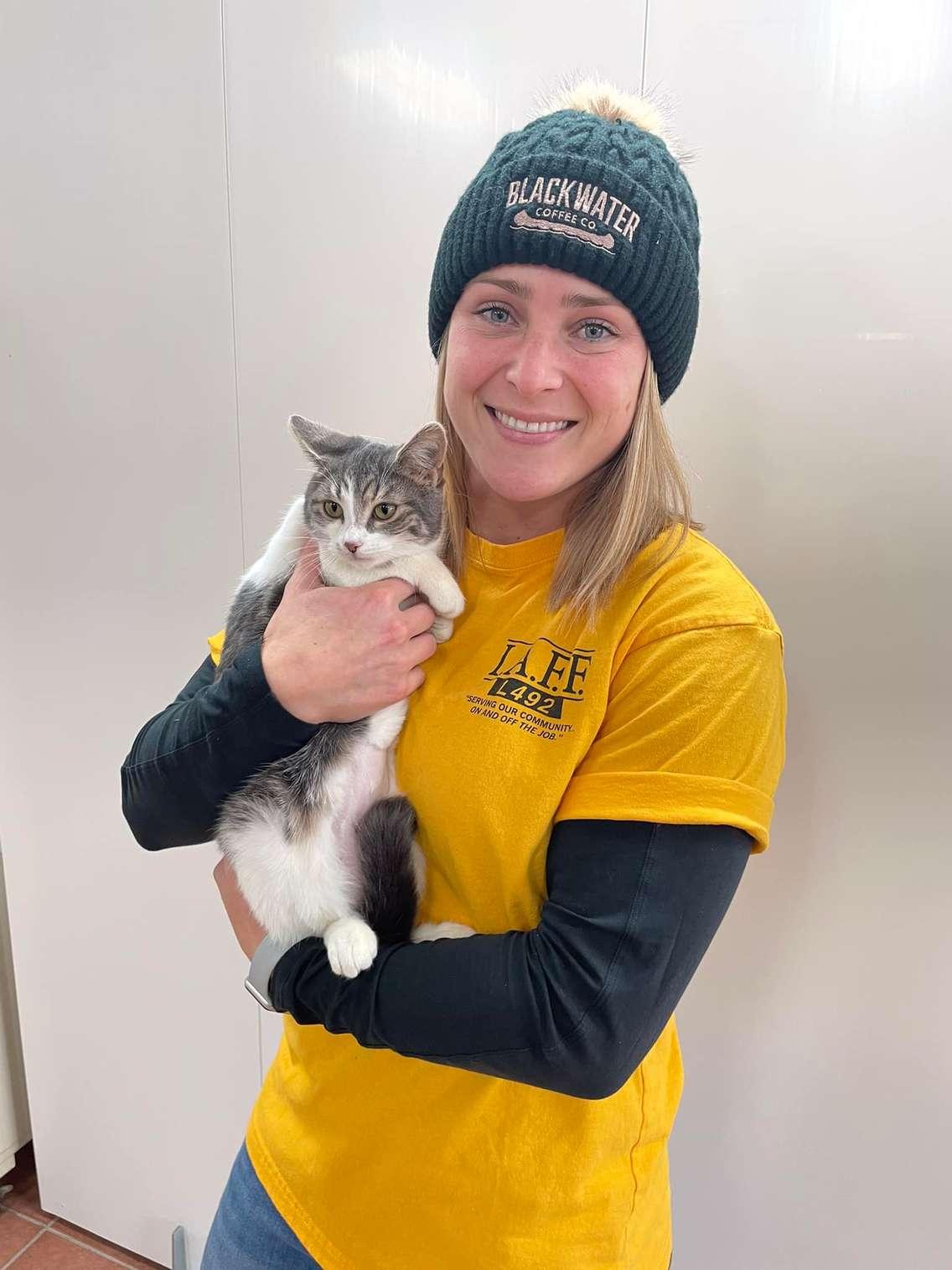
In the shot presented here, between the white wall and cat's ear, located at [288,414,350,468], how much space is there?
0.99 feet

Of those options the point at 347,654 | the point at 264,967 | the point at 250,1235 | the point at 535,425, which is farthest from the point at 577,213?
the point at 250,1235

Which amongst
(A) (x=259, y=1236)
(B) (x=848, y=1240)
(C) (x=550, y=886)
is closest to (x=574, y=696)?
(C) (x=550, y=886)

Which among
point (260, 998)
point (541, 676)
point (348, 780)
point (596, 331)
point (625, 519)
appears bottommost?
point (260, 998)

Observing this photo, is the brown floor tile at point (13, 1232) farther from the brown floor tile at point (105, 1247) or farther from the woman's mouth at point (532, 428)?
the woman's mouth at point (532, 428)

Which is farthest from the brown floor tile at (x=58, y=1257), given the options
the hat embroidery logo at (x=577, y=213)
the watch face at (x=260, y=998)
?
the hat embroidery logo at (x=577, y=213)

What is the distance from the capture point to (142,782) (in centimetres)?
106

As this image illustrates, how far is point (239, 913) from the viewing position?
114 cm

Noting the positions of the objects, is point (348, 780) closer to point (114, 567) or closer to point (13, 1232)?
A: point (114, 567)

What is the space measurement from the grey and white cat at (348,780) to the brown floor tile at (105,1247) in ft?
6.26

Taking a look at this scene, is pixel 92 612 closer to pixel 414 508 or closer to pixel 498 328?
pixel 414 508

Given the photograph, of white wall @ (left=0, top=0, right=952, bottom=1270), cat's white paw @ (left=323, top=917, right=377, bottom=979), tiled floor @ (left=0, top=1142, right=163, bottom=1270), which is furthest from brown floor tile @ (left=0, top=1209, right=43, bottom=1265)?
cat's white paw @ (left=323, top=917, right=377, bottom=979)

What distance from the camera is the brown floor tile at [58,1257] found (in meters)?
2.19

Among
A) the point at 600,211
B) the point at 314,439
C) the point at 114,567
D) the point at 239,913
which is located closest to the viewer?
the point at 600,211

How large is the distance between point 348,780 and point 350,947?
9.1 inches
